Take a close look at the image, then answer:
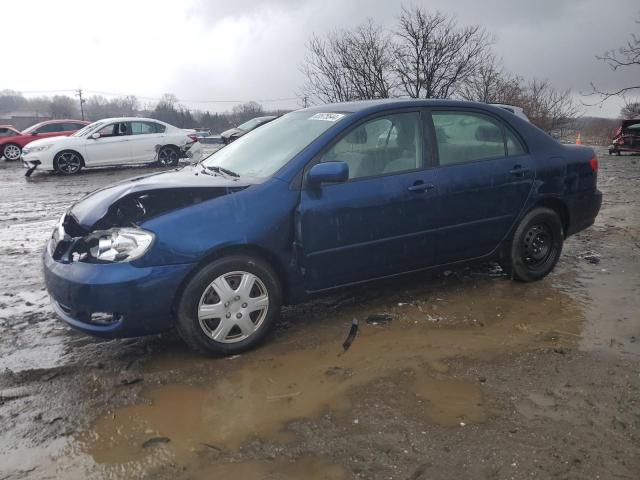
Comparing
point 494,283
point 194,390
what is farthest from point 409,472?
point 494,283

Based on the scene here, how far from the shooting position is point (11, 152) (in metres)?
21.5

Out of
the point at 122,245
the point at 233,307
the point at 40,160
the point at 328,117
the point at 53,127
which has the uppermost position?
the point at 53,127

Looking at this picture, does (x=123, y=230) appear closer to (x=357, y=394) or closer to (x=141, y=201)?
(x=141, y=201)

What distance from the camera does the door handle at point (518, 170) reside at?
452 centimetres

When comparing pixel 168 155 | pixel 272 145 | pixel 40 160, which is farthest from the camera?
pixel 168 155

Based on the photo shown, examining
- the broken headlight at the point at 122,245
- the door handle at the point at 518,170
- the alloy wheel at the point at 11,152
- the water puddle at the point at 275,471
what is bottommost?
the water puddle at the point at 275,471

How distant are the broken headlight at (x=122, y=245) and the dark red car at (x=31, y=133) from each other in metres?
19.2

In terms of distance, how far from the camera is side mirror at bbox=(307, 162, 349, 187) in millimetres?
3535

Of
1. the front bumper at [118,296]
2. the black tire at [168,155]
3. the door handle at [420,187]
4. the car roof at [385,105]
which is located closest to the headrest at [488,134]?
the car roof at [385,105]

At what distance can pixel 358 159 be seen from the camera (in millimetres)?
3912

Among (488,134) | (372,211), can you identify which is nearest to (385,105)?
(372,211)

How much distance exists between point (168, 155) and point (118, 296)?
14295 mm

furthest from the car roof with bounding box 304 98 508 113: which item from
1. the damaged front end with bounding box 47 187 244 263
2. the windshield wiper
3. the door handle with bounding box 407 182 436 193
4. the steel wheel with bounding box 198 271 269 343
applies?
the steel wheel with bounding box 198 271 269 343

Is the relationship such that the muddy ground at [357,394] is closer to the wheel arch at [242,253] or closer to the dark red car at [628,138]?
the wheel arch at [242,253]
